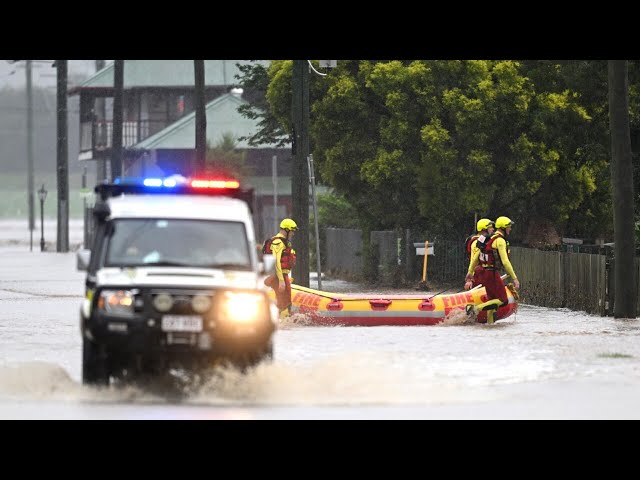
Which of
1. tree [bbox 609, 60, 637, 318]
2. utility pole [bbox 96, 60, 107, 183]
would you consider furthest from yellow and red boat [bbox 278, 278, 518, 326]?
utility pole [bbox 96, 60, 107, 183]

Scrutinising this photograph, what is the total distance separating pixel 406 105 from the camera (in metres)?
36.2

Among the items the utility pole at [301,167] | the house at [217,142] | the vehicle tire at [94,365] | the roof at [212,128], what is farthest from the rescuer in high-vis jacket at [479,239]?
the roof at [212,128]

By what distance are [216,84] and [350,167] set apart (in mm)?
51147

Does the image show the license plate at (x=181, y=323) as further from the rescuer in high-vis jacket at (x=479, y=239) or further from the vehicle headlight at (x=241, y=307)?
the rescuer in high-vis jacket at (x=479, y=239)

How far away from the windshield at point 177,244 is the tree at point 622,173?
1183 cm

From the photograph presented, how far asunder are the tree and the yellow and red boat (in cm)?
236

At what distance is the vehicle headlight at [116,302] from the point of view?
1458 cm

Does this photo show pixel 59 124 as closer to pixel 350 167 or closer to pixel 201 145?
pixel 201 145

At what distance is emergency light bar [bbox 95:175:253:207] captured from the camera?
16812 mm

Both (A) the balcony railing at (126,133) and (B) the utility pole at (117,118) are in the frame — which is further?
(A) the balcony railing at (126,133)
